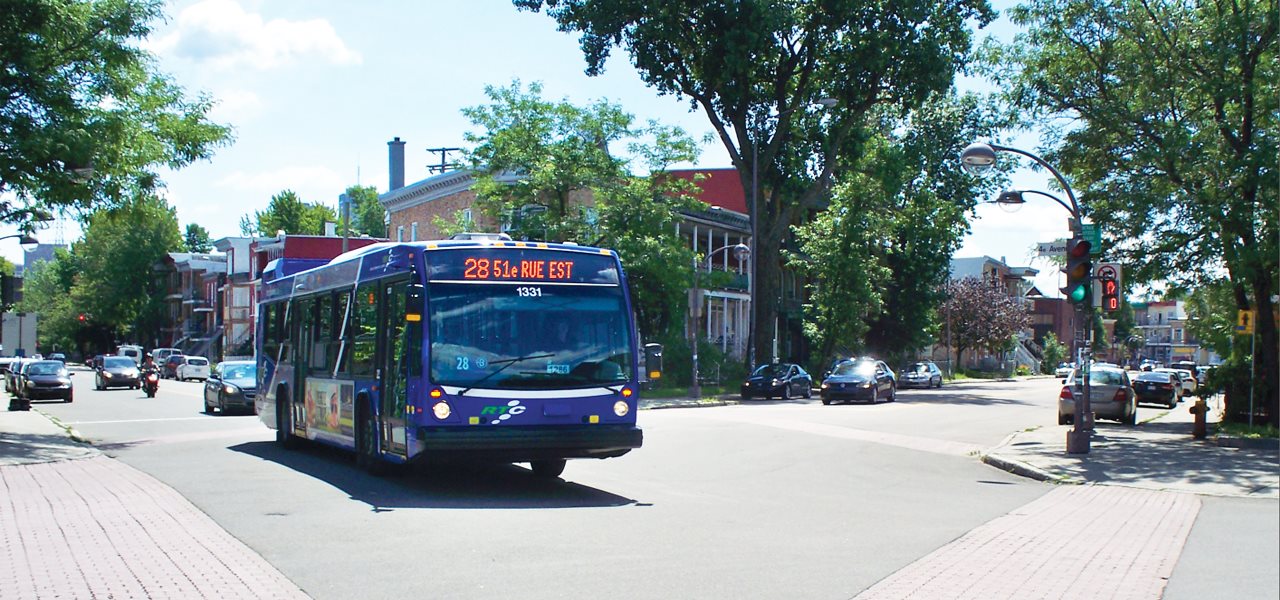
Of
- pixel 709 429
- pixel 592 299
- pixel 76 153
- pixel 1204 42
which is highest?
pixel 1204 42

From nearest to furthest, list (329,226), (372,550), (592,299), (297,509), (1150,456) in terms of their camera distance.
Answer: (372,550) < (297,509) < (592,299) < (1150,456) < (329,226)

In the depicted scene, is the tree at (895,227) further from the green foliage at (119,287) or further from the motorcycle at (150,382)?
the green foliage at (119,287)

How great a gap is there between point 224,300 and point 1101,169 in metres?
81.0

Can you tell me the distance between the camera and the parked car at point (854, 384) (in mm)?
38562

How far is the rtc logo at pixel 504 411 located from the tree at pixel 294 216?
92.9 meters

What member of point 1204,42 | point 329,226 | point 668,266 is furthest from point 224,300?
point 1204,42

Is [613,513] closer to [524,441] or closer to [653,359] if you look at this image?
[524,441]

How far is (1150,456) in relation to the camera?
64.1 feet

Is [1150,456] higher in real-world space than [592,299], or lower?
lower

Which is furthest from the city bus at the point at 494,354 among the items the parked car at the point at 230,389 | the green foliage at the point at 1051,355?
the green foliage at the point at 1051,355

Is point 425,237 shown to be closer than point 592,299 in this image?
No

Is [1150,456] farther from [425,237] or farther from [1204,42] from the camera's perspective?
[425,237]

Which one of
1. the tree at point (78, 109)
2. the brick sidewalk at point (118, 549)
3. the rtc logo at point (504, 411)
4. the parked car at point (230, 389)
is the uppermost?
the tree at point (78, 109)

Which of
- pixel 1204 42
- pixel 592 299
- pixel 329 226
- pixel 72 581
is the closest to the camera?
pixel 72 581
